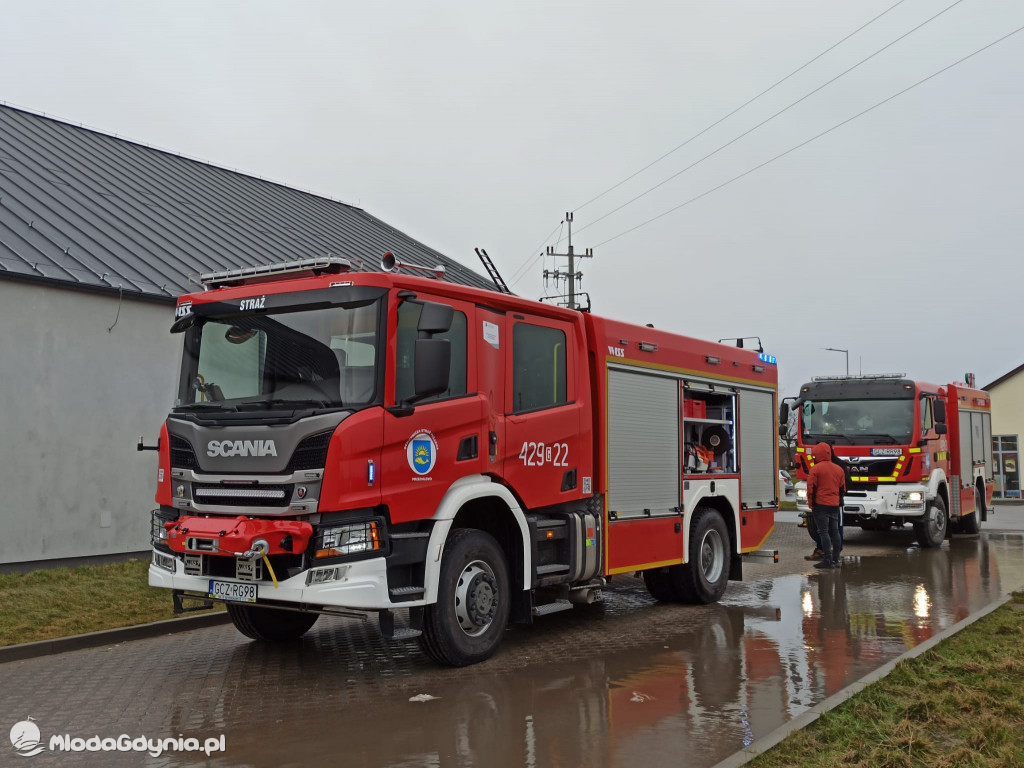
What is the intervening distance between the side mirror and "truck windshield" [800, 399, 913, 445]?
41.1 ft

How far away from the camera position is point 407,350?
23.9 feet

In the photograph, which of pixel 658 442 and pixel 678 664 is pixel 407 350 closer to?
pixel 678 664

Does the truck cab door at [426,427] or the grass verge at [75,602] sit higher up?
the truck cab door at [426,427]

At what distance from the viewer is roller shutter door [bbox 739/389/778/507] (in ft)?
39.8

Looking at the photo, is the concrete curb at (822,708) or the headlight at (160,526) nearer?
the concrete curb at (822,708)

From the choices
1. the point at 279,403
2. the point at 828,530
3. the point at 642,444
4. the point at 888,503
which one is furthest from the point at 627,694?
the point at 888,503

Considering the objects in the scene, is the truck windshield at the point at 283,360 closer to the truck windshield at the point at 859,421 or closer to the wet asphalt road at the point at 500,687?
the wet asphalt road at the point at 500,687

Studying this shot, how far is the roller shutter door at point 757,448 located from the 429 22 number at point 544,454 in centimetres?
395

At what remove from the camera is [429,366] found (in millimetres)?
7180

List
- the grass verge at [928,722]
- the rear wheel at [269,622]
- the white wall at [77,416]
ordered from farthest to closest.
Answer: the white wall at [77,416] → the rear wheel at [269,622] → the grass verge at [928,722]

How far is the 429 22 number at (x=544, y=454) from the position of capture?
8.40 meters

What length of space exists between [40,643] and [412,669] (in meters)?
3.36

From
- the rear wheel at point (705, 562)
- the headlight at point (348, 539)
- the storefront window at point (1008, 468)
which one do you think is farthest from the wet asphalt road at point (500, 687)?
the storefront window at point (1008, 468)

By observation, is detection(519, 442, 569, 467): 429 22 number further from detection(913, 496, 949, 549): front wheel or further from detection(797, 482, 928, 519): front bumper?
detection(913, 496, 949, 549): front wheel
